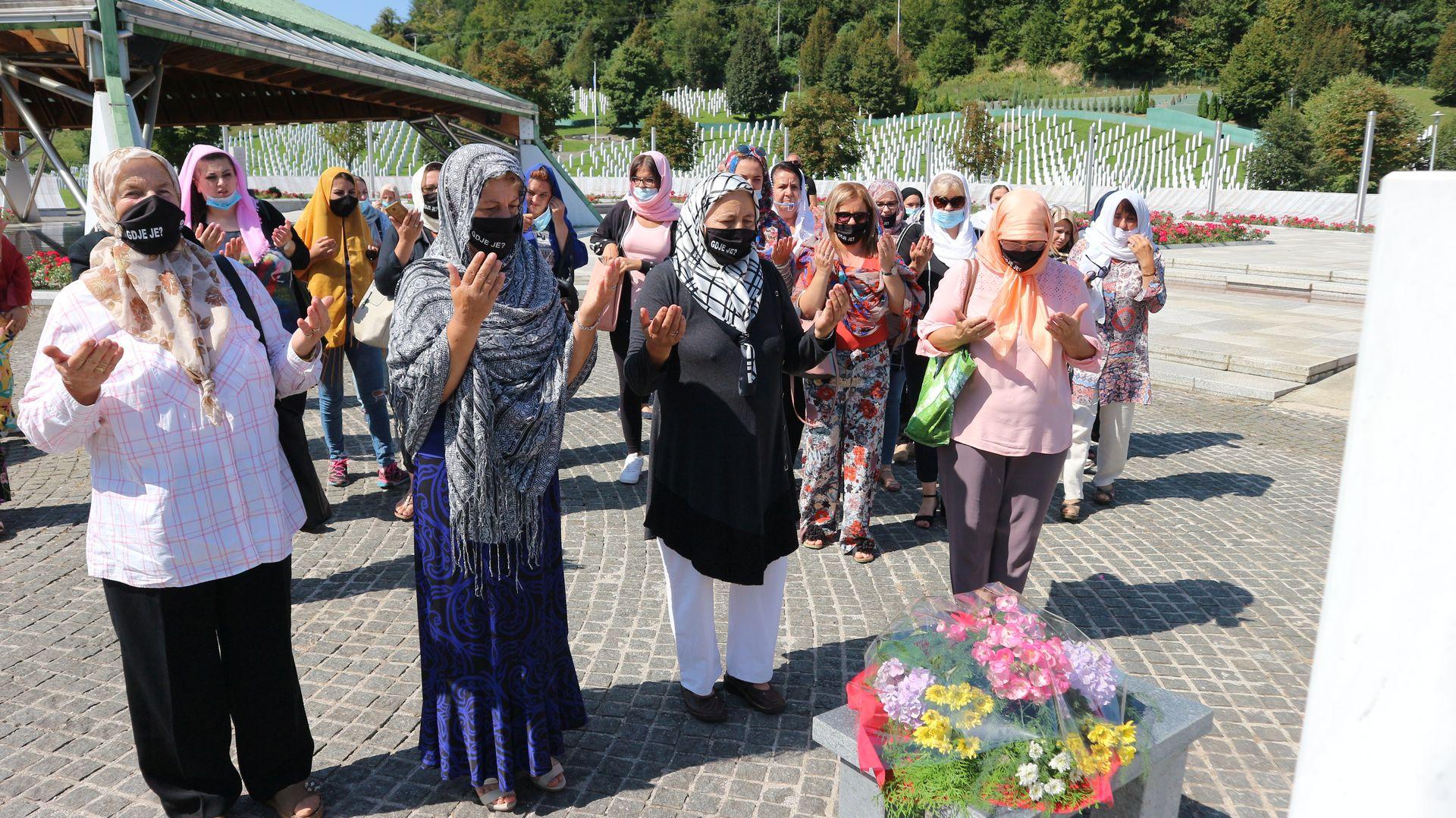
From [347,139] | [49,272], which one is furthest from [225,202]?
[347,139]

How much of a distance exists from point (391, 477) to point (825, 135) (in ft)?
112

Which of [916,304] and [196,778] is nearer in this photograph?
[196,778]

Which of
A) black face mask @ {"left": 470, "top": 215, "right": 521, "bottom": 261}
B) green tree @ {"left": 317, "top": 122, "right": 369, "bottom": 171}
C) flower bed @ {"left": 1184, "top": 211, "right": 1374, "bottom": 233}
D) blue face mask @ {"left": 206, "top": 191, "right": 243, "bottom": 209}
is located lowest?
flower bed @ {"left": 1184, "top": 211, "right": 1374, "bottom": 233}

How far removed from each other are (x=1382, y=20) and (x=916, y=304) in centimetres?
7778

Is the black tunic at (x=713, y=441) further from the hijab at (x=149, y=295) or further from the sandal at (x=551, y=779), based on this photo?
the hijab at (x=149, y=295)

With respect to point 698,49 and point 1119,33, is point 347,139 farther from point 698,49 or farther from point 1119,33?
point 698,49

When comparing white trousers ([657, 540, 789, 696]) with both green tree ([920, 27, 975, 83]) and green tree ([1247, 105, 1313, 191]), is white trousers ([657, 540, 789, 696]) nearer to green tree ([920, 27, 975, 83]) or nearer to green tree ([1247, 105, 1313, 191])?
green tree ([1247, 105, 1313, 191])

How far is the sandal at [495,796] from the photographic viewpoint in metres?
3.24

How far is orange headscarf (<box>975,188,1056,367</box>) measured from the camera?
4000mm

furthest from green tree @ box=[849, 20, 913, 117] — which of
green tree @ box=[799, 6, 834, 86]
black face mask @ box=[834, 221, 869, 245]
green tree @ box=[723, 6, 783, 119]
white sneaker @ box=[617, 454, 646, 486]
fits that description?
black face mask @ box=[834, 221, 869, 245]

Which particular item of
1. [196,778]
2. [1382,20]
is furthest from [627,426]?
[1382,20]

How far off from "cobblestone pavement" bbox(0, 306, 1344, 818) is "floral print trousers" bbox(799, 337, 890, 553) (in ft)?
1.10

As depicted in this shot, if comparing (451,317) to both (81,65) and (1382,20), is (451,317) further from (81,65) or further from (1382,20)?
(1382,20)

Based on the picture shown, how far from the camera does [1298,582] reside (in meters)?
5.39
